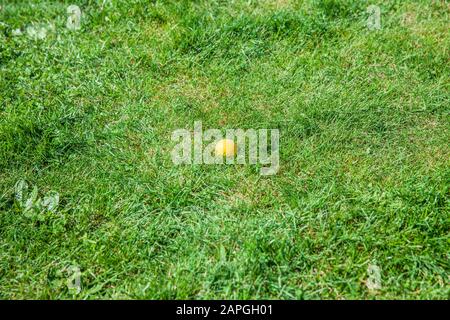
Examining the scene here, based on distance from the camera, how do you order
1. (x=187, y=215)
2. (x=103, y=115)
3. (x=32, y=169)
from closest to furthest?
(x=187, y=215) < (x=32, y=169) < (x=103, y=115)

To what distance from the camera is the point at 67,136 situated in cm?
367

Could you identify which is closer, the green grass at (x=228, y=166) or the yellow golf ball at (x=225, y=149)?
the green grass at (x=228, y=166)

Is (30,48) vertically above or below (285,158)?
above

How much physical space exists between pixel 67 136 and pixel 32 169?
34cm

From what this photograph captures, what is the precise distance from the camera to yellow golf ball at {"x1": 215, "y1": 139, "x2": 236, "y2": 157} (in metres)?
3.52

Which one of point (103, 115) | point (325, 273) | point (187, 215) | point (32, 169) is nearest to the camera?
point (325, 273)

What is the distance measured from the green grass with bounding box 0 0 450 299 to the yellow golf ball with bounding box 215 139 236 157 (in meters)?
0.11

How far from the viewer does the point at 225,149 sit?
352cm

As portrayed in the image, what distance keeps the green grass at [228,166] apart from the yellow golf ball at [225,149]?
0.37ft

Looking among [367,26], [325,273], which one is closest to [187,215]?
[325,273]

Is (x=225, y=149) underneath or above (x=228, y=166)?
above

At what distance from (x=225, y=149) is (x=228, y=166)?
12 centimetres

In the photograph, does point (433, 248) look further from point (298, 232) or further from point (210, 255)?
point (210, 255)

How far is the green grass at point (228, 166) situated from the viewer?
9.66 ft
